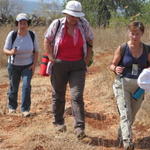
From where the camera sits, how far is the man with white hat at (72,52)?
5.66 meters

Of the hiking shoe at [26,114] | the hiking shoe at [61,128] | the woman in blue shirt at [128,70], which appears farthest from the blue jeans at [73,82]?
the hiking shoe at [26,114]

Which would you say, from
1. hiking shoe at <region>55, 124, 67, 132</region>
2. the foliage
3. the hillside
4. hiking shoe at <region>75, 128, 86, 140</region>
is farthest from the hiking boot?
the foliage

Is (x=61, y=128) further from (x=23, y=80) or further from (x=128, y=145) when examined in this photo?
(x=23, y=80)

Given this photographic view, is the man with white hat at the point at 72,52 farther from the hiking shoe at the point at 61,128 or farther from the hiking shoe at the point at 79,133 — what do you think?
the hiking shoe at the point at 61,128

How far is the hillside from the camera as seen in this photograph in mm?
5488

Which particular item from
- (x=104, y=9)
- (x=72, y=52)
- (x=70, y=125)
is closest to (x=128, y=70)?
(x=72, y=52)

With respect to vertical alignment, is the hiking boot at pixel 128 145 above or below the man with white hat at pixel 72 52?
below

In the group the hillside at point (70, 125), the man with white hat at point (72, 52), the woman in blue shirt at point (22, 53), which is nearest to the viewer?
the hillside at point (70, 125)

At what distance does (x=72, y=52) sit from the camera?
18.8 feet

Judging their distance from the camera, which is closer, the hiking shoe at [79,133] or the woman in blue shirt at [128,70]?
the woman in blue shirt at [128,70]

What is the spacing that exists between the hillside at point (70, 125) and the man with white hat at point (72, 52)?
37 cm

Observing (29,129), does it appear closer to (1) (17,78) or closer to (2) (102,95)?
(1) (17,78)

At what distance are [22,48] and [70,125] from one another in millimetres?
1433

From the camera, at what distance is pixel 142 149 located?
554 cm
